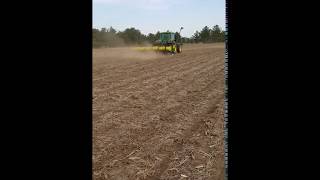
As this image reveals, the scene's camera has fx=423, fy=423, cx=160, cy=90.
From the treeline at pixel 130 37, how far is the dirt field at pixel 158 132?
65.7ft

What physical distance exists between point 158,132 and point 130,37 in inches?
2567

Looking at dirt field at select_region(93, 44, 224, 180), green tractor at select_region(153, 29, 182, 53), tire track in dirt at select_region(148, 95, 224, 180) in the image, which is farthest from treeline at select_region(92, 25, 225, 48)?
tire track in dirt at select_region(148, 95, 224, 180)

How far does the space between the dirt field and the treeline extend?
65.7 ft

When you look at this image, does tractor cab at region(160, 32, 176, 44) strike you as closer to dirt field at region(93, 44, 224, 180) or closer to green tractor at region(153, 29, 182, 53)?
green tractor at region(153, 29, 182, 53)

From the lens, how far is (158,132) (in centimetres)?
739

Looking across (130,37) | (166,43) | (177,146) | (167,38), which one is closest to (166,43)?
(166,43)

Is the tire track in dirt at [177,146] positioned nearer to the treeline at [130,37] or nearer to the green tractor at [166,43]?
the green tractor at [166,43]

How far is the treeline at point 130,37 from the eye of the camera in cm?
5588

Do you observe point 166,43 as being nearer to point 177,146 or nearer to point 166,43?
point 166,43
